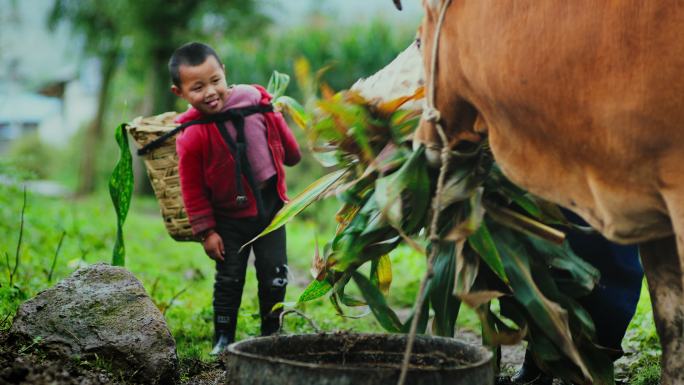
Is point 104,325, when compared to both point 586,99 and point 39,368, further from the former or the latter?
point 586,99

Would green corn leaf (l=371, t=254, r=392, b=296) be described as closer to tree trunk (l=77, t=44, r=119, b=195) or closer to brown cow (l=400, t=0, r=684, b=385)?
brown cow (l=400, t=0, r=684, b=385)

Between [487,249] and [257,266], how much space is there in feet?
5.70

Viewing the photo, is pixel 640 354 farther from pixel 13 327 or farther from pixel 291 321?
pixel 13 327

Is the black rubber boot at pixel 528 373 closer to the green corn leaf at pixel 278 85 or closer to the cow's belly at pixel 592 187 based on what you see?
the cow's belly at pixel 592 187

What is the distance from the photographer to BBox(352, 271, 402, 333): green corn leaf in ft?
10.0

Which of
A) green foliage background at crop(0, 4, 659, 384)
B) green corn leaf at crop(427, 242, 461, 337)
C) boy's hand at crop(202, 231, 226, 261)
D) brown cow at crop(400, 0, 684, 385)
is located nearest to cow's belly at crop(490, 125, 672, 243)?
brown cow at crop(400, 0, 684, 385)

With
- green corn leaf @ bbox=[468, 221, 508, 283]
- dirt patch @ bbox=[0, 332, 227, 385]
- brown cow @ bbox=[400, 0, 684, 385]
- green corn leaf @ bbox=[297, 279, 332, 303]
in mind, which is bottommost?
dirt patch @ bbox=[0, 332, 227, 385]

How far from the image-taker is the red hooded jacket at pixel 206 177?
4129mm

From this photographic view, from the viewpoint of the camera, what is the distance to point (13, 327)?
324 cm

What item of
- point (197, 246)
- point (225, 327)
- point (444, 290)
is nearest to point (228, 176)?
point (225, 327)

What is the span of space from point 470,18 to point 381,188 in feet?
1.89

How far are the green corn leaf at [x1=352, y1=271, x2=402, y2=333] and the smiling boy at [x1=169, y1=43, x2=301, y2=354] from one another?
110cm

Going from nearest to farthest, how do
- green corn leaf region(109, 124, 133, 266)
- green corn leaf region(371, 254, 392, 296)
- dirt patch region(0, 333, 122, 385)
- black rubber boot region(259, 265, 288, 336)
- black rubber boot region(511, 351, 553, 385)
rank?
dirt patch region(0, 333, 122, 385)
green corn leaf region(371, 254, 392, 296)
black rubber boot region(511, 351, 553, 385)
green corn leaf region(109, 124, 133, 266)
black rubber boot region(259, 265, 288, 336)

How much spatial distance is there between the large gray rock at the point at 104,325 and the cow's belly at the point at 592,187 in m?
1.44
